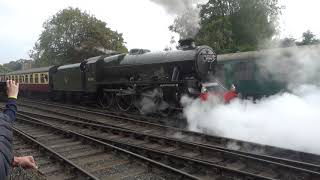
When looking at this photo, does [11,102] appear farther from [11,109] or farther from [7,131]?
[7,131]

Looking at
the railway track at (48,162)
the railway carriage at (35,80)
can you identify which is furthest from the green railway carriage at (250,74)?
the railway carriage at (35,80)

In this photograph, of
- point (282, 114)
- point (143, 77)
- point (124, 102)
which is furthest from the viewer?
point (124, 102)

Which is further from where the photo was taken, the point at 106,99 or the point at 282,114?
the point at 106,99

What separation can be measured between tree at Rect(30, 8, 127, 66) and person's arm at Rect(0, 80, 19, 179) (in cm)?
3673

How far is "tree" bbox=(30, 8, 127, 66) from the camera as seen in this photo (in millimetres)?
40531

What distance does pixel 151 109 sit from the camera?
1338 cm

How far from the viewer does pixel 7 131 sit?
2635 mm

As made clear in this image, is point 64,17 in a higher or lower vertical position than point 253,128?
higher

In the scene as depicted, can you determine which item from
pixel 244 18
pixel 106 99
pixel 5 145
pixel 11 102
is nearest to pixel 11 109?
pixel 11 102

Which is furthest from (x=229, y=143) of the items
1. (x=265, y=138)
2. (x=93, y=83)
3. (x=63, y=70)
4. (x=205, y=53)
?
(x=63, y=70)

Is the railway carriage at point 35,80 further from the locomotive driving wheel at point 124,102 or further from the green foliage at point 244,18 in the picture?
the green foliage at point 244,18

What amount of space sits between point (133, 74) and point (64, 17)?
32892mm

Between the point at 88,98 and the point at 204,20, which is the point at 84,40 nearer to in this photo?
the point at 204,20

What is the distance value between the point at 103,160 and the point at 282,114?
462 cm
